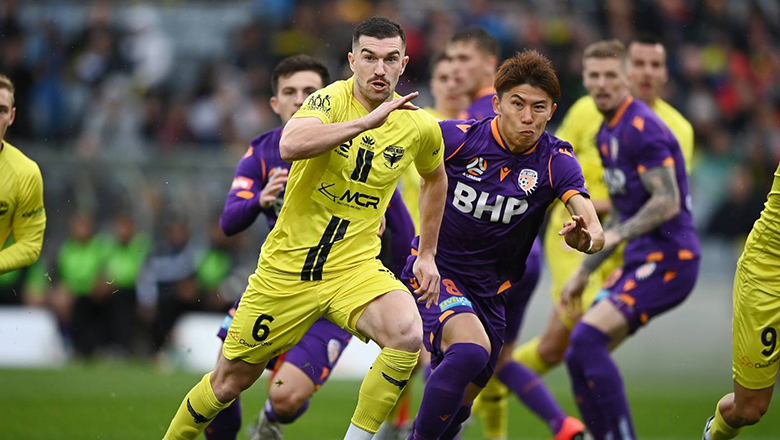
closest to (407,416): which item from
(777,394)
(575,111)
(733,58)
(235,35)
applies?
(575,111)

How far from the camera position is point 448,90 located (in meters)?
9.87

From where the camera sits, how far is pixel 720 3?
71.5 feet

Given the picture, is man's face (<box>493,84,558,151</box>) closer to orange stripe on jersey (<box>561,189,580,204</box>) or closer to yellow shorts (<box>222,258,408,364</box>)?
orange stripe on jersey (<box>561,189,580,204</box>)

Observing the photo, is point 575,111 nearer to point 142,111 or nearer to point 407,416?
point 407,416

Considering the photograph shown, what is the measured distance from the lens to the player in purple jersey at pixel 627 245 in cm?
858

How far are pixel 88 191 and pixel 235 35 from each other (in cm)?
485

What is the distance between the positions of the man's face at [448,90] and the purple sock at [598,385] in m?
2.36

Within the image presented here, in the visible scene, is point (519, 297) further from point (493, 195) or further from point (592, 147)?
point (592, 147)

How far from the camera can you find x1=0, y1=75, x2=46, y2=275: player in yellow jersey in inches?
312

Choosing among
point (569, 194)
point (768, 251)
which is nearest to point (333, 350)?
point (569, 194)

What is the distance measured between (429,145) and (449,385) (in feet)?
4.94

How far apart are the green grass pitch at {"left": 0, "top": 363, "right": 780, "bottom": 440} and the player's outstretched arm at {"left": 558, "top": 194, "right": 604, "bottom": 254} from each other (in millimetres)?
4204

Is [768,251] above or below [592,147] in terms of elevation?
below

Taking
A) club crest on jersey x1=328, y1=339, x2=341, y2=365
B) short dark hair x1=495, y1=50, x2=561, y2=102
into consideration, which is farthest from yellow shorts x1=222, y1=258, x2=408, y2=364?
short dark hair x1=495, y1=50, x2=561, y2=102
